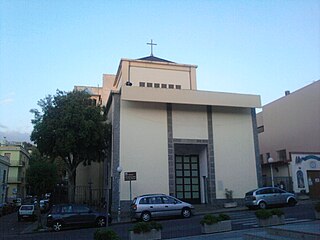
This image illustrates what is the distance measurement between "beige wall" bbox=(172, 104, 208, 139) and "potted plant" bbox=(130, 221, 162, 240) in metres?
15.9

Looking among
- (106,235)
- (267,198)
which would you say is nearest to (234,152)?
(267,198)

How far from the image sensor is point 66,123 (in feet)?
89.8

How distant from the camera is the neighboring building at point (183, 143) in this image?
27031 millimetres

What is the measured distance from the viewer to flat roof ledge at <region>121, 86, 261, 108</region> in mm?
27328

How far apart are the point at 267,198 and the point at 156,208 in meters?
8.42

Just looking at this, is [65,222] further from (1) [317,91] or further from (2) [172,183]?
(1) [317,91]

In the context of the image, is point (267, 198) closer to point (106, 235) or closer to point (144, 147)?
point (144, 147)

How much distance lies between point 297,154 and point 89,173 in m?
22.4

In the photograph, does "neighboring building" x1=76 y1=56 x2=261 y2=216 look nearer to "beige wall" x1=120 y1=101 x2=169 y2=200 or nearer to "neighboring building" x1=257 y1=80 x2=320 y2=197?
"beige wall" x1=120 y1=101 x2=169 y2=200

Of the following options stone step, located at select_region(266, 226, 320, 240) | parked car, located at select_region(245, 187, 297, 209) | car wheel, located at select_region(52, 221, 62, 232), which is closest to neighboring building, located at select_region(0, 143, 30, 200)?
car wheel, located at select_region(52, 221, 62, 232)

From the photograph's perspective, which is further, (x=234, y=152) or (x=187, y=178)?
(x=187, y=178)

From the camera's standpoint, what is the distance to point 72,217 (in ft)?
65.8

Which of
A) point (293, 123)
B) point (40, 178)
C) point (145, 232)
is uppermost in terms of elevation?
point (293, 123)

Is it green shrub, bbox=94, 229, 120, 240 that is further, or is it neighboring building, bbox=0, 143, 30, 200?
neighboring building, bbox=0, 143, 30, 200
